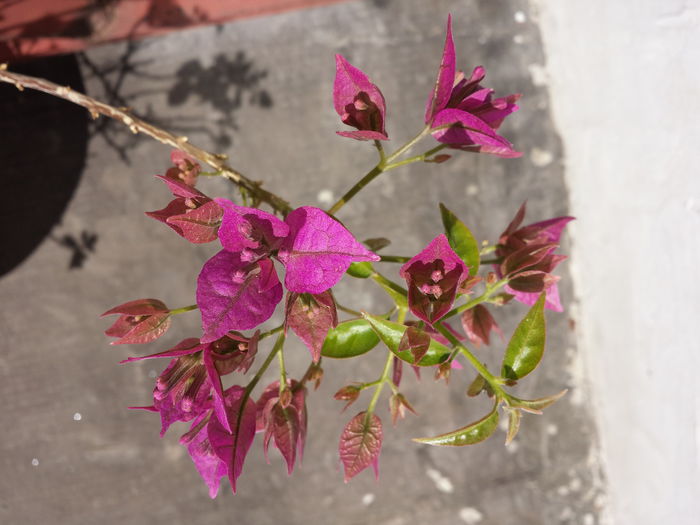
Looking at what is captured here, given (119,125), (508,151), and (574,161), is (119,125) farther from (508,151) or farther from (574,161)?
(574,161)

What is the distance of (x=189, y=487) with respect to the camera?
917 millimetres

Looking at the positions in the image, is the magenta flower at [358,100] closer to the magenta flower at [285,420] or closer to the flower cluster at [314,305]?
the flower cluster at [314,305]

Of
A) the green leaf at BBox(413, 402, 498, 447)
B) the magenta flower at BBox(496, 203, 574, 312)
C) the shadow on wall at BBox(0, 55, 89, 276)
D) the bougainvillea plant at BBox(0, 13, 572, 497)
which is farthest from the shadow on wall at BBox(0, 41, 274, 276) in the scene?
the green leaf at BBox(413, 402, 498, 447)

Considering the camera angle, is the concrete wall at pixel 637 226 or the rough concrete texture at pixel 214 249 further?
the rough concrete texture at pixel 214 249

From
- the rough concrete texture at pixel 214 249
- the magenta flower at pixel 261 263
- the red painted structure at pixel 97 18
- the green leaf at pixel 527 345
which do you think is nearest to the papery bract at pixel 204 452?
the magenta flower at pixel 261 263

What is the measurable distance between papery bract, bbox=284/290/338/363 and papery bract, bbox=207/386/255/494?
0.08 metres

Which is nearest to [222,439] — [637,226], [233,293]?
[233,293]

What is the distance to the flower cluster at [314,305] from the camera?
0.32 m

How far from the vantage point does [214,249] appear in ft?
2.84

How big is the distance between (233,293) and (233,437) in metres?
0.11

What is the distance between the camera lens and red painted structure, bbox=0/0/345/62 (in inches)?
28.7

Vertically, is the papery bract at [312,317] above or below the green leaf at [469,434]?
above

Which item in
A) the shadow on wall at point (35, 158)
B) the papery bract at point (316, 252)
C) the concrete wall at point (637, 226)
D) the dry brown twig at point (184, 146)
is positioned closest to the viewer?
the papery bract at point (316, 252)

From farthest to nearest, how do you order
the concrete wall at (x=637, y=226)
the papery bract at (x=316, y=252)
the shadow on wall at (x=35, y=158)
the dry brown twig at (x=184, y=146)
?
the shadow on wall at (x=35, y=158), the concrete wall at (x=637, y=226), the dry brown twig at (x=184, y=146), the papery bract at (x=316, y=252)
